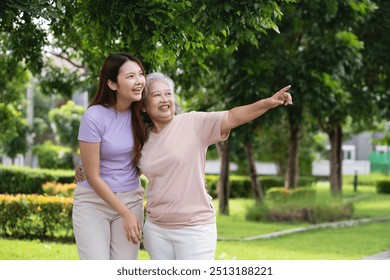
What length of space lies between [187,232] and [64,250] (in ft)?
21.0

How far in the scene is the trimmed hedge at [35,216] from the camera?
36.3ft

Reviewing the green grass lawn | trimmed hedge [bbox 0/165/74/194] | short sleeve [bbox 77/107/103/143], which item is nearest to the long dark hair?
short sleeve [bbox 77/107/103/143]

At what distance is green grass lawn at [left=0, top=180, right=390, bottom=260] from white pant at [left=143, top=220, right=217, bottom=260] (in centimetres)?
491

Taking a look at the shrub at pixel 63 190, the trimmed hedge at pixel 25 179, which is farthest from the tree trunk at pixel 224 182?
the shrub at pixel 63 190

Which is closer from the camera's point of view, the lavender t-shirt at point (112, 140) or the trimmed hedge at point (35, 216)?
the lavender t-shirt at point (112, 140)

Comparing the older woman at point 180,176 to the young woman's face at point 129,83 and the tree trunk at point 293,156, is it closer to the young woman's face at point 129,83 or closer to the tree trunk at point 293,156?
the young woman's face at point 129,83

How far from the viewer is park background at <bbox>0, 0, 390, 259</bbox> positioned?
6.02 m

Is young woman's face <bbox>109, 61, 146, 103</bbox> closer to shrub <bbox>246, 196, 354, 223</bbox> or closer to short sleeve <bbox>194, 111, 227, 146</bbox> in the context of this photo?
short sleeve <bbox>194, 111, 227, 146</bbox>

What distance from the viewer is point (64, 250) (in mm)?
10547

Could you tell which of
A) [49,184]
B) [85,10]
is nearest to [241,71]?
[49,184]

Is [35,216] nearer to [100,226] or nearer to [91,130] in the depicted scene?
[100,226]

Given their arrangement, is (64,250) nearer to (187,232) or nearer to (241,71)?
(241,71)

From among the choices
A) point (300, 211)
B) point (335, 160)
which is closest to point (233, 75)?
point (300, 211)

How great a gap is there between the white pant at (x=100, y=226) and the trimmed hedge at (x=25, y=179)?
15.2 metres
